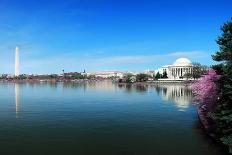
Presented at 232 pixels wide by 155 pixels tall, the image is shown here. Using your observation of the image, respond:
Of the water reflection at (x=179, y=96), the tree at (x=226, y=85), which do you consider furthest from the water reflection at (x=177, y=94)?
the tree at (x=226, y=85)

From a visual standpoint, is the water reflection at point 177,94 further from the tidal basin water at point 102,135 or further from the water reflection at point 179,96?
the tidal basin water at point 102,135

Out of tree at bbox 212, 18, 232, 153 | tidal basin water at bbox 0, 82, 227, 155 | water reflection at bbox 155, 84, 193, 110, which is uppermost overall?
tree at bbox 212, 18, 232, 153

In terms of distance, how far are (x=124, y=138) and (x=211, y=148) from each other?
8.45 meters

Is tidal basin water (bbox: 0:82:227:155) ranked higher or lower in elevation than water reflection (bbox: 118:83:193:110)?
lower

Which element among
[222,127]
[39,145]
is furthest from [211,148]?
[39,145]

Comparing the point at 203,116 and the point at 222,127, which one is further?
the point at 203,116

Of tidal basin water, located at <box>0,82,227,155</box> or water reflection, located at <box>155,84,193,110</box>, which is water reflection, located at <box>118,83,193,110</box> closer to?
water reflection, located at <box>155,84,193,110</box>

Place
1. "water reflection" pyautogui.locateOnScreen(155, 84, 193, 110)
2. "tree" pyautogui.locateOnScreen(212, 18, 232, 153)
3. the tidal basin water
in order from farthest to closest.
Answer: "water reflection" pyautogui.locateOnScreen(155, 84, 193, 110), the tidal basin water, "tree" pyautogui.locateOnScreen(212, 18, 232, 153)

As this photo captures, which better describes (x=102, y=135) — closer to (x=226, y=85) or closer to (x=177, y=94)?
(x=226, y=85)

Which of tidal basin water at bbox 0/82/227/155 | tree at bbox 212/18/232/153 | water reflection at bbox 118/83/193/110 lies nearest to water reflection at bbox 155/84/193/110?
water reflection at bbox 118/83/193/110

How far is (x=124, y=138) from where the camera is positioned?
35.3 metres

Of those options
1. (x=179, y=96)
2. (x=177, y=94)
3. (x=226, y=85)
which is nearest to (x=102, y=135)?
(x=226, y=85)

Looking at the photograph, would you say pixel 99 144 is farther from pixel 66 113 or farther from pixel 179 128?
pixel 66 113

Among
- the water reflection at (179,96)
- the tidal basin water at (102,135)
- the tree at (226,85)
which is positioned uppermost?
the tree at (226,85)
